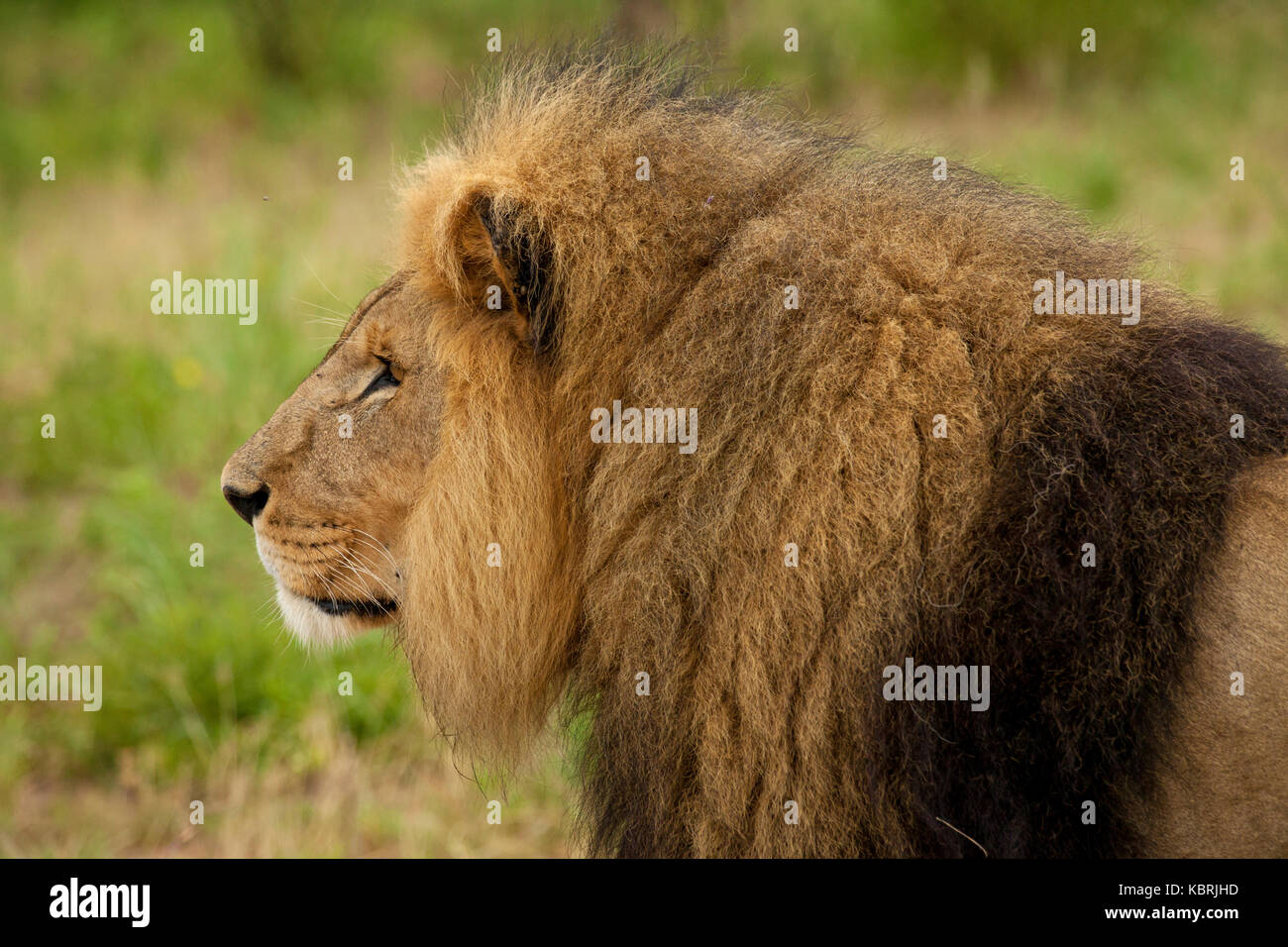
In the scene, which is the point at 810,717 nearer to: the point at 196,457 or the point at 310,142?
the point at 196,457

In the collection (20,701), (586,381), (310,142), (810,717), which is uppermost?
(310,142)

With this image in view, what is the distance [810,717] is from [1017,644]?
1.31ft

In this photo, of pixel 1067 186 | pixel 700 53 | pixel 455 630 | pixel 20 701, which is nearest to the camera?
pixel 455 630

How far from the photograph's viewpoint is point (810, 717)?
232cm

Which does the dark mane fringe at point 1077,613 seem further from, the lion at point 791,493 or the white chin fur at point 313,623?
the white chin fur at point 313,623

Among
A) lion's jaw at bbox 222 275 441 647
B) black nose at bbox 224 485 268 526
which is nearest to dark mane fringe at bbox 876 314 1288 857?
lion's jaw at bbox 222 275 441 647

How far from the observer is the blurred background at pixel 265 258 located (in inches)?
180

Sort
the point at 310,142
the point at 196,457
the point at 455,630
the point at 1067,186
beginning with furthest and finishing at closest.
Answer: the point at 310,142
the point at 1067,186
the point at 196,457
the point at 455,630

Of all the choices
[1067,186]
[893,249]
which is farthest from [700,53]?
[1067,186]

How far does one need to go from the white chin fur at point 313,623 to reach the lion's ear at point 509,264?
32.5 inches

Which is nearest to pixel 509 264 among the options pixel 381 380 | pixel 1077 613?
pixel 381 380

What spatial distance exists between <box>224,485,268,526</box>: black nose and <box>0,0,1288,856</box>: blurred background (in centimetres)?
32

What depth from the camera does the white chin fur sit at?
288 cm

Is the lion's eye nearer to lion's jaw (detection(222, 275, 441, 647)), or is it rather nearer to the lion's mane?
lion's jaw (detection(222, 275, 441, 647))
